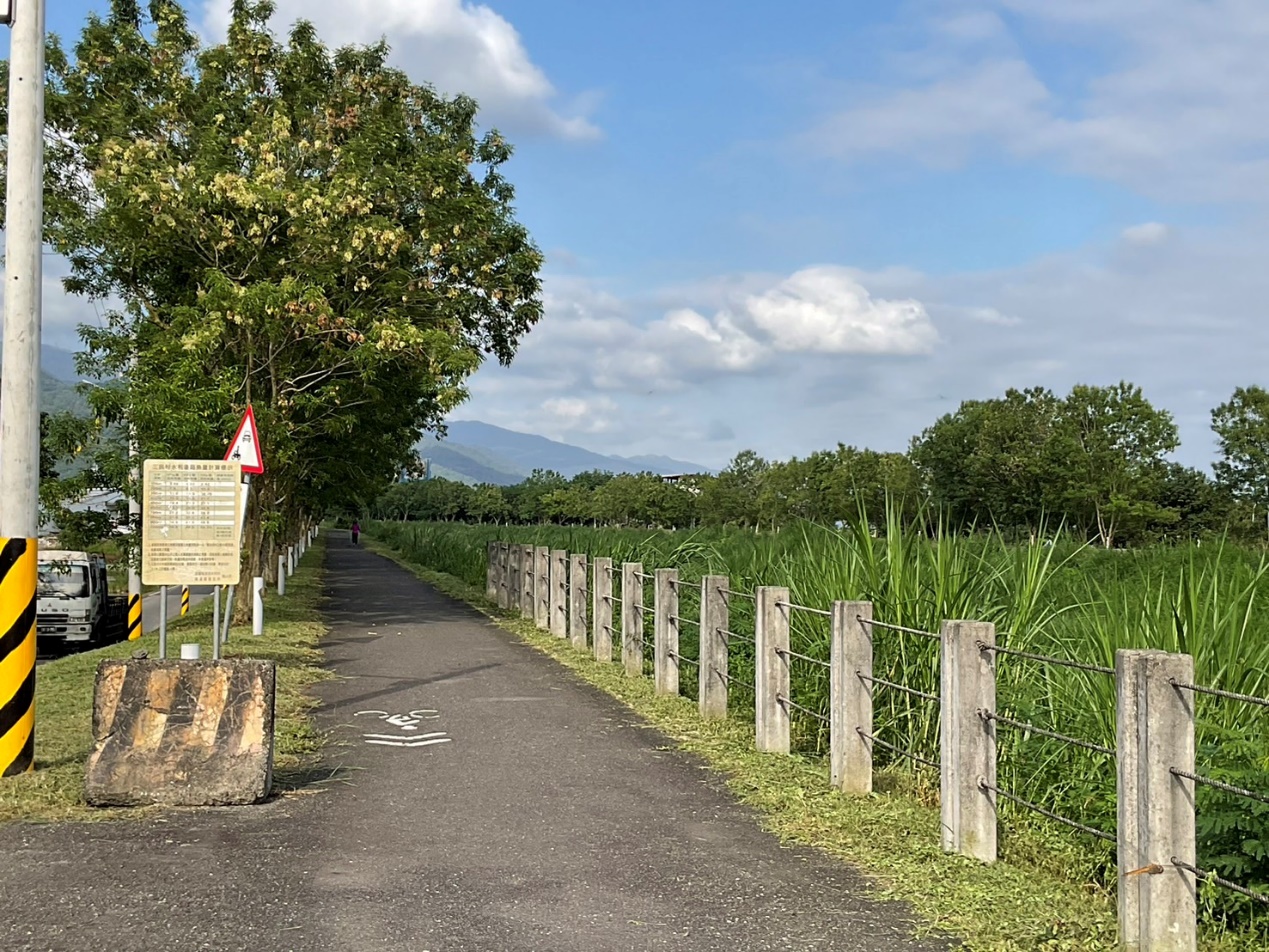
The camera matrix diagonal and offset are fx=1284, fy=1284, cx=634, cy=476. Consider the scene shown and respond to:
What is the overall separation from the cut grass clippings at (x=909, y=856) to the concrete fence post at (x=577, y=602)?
7.56 m

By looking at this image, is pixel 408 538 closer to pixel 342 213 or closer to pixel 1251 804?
pixel 342 213

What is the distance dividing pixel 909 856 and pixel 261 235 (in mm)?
15598

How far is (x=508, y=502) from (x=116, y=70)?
14820 cm

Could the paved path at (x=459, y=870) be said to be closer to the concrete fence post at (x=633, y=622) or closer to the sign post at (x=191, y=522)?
the sign post at (x=191, y=522)

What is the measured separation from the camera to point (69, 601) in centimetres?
2211

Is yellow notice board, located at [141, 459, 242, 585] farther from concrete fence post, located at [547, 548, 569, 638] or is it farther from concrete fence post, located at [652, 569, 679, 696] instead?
concrete fence post, located at [547, 548, 569, 638]

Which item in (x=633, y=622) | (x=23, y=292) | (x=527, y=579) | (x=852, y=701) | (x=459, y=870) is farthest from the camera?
(x=527, y=579)

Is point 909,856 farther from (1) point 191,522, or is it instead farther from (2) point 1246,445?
(2) point 1246,445

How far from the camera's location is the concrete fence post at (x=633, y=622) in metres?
15.1

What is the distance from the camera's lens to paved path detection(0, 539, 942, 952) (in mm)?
5125

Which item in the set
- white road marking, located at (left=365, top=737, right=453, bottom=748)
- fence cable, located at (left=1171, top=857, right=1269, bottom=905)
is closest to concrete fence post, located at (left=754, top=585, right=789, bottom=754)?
white road marking, located at (left=365, top=737, right=453, bottom=748)

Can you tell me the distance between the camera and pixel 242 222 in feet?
63.0

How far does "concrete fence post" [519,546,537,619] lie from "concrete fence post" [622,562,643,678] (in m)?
7.44

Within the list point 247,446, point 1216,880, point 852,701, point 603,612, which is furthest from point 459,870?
point 603,612
